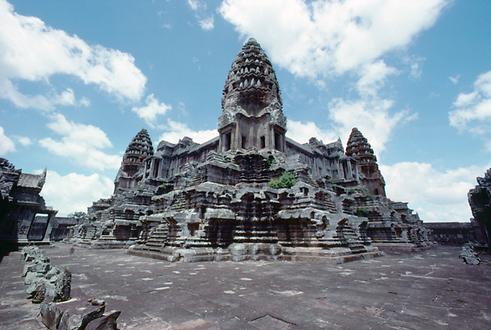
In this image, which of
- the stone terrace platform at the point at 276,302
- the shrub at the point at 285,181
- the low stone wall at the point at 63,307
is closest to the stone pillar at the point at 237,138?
the shrub at the point at 285,181

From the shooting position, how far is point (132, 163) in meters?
41.8

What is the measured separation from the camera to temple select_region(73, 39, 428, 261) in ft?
39.1

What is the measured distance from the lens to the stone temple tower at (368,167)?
37469mm

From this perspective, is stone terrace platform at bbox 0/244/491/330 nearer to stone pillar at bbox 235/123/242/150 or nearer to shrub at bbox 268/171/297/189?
shrub at bbox 268/171/297/189

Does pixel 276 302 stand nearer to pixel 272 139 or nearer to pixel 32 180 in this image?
pixel 272 139

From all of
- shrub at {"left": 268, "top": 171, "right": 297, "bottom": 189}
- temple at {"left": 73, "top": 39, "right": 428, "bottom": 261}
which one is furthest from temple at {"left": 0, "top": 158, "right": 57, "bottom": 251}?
shrub at {"left": 268, "top": 171, "right": 297, "bottom": 189}

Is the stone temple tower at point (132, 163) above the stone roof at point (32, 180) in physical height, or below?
above

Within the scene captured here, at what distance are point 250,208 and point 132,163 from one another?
34.6 meters

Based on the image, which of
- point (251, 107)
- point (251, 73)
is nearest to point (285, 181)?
point (251, 107)

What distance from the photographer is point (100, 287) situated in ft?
17.7

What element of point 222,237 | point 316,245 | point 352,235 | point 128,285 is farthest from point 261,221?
point 128,285

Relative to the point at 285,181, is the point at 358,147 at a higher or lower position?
higher

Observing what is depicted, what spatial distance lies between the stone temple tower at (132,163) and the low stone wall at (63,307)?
37481mm

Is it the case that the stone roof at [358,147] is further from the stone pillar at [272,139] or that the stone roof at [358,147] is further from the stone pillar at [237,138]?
the stone pillar at [237,138]
